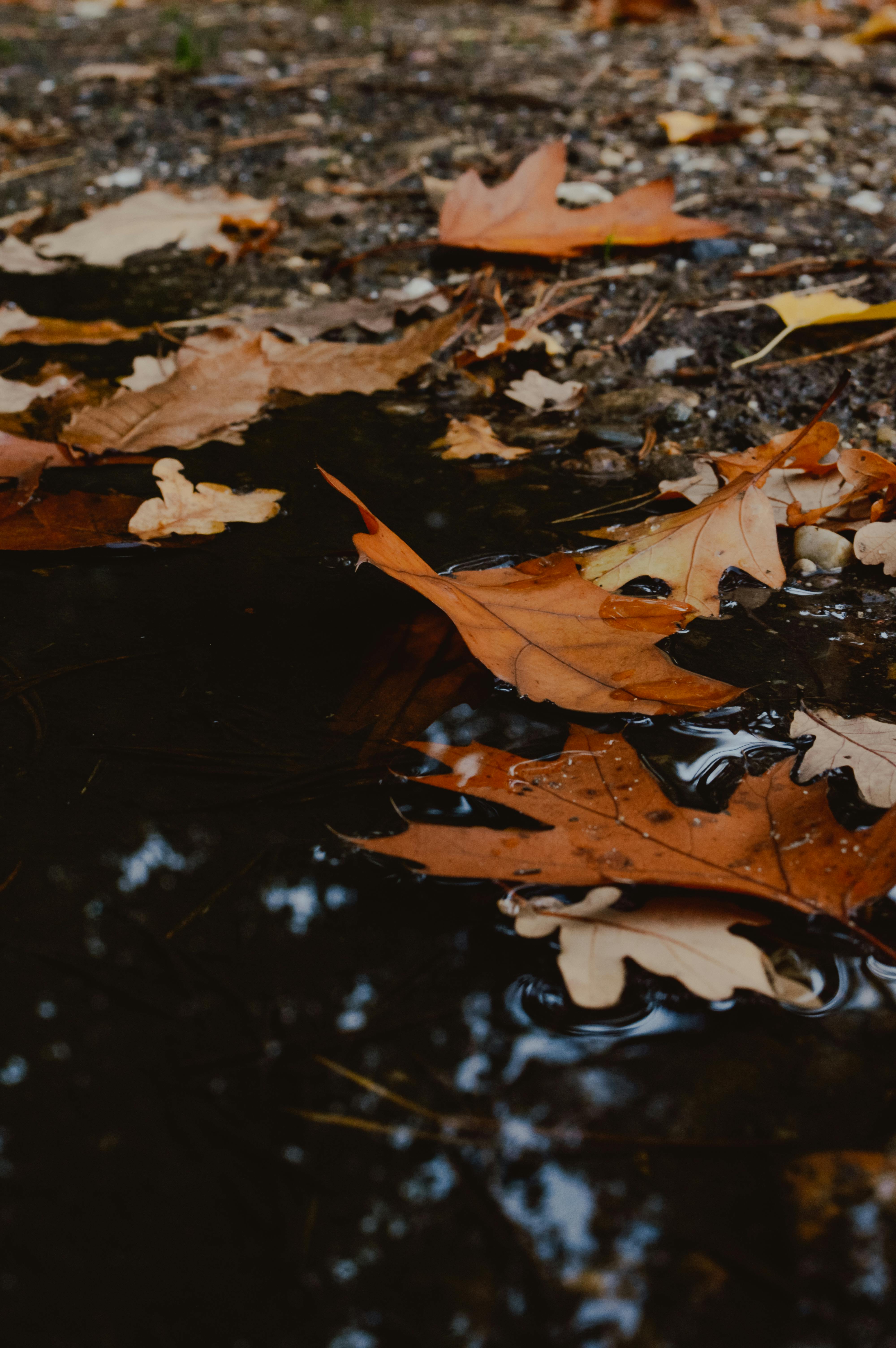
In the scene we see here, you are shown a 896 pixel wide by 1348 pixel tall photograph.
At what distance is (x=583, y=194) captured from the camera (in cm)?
229

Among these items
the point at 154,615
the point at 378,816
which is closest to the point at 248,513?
the point at 154,615

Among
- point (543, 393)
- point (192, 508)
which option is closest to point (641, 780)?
point (192, 508)

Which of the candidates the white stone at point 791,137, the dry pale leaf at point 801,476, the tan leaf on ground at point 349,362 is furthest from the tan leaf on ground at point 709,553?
the white stone at point 791,137

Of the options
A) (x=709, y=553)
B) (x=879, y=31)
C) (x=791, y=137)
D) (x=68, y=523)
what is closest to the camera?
(x=709, y=553)

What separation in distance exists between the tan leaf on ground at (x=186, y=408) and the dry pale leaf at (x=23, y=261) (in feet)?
2.41

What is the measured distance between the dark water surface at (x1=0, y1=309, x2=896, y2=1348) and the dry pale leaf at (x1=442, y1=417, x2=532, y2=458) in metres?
0.57

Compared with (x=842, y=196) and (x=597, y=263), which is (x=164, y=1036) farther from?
(x=842, y=196)

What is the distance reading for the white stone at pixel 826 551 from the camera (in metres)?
1.23

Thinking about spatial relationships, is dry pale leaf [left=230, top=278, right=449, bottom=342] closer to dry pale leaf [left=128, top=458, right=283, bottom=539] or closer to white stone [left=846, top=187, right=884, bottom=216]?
dry pale leaf [left=128, top=458, right=283, bottom=539]

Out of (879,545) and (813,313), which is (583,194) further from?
(879,545)

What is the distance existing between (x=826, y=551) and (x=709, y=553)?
0.18 m

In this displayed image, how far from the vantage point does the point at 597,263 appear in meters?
2.03

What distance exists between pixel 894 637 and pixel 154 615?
2.91ft

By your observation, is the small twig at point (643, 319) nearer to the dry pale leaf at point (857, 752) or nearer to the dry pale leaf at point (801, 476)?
the dry pale leaf at point (801, 476)
